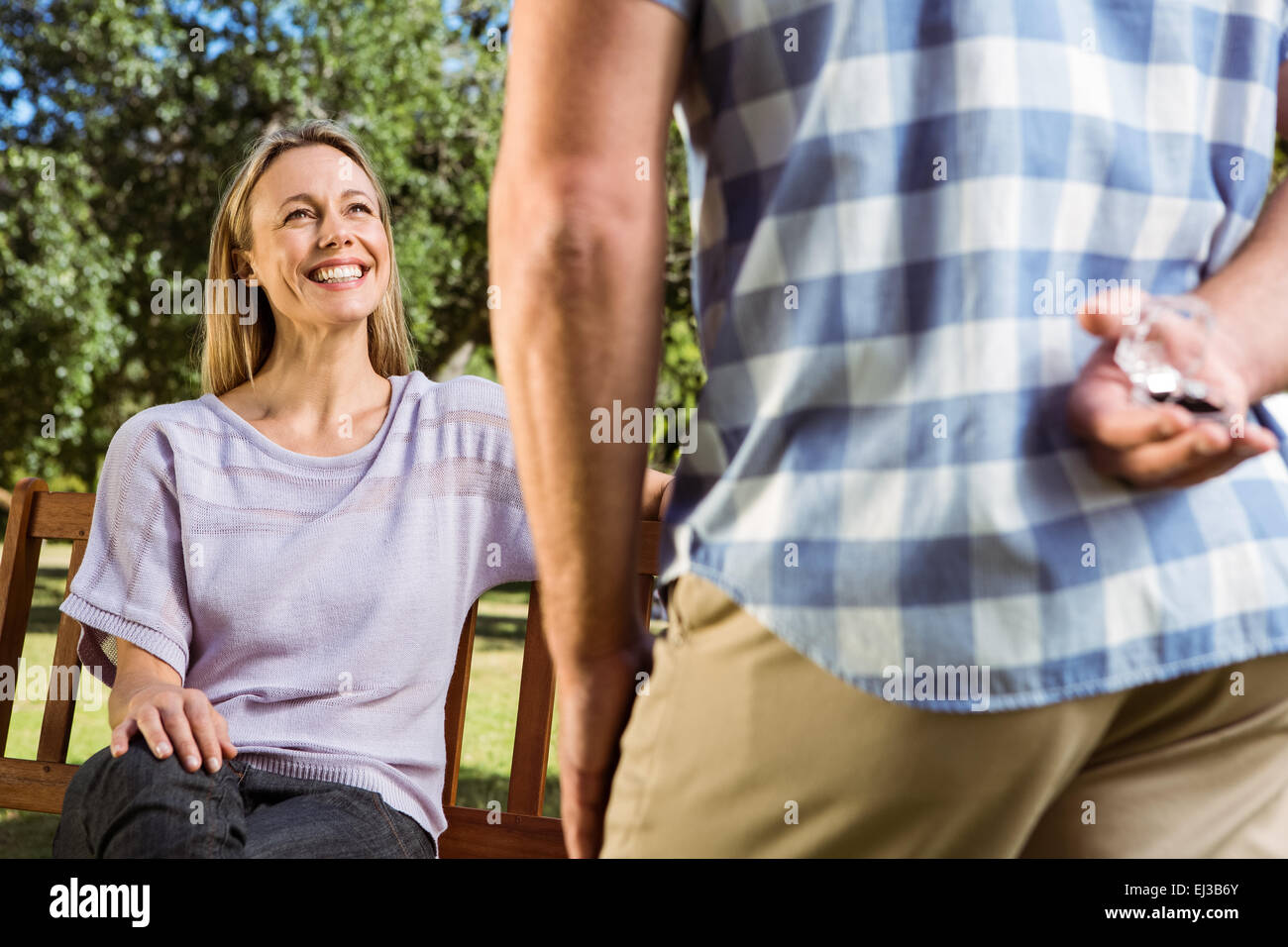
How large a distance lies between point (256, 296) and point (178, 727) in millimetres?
1045

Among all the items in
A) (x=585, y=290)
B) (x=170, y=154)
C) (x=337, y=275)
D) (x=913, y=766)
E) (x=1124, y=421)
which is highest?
(x=170, y=154)

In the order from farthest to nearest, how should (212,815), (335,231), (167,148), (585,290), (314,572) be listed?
(167,148) < (335,231) < (314,572) < (212,815) < (585,290)

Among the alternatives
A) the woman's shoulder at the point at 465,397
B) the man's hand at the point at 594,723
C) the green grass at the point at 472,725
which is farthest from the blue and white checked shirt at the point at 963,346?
the green grass at the point at 472,725

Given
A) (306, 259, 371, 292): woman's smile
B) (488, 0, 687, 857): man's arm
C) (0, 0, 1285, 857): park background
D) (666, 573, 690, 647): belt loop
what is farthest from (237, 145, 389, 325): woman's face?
(0, 0, 1285, 857): park background

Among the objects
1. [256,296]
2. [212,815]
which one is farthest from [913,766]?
[256,296]

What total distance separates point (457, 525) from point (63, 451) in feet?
45.2

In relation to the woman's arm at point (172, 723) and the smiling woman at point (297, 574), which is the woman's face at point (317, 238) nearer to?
the smiling woman at point (297, 574)

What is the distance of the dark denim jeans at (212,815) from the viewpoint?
1.95m

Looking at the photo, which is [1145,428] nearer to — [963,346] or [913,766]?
[963,346]

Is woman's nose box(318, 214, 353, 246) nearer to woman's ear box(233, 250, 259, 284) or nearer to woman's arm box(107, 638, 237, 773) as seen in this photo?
woman's ear box(233, 250, 259, 284)

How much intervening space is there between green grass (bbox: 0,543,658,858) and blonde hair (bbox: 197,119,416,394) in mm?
779

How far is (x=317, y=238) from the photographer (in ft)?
8.59

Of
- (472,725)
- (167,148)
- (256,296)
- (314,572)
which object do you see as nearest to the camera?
(314,572)

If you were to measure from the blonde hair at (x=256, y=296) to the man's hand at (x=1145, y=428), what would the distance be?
6.82ft
